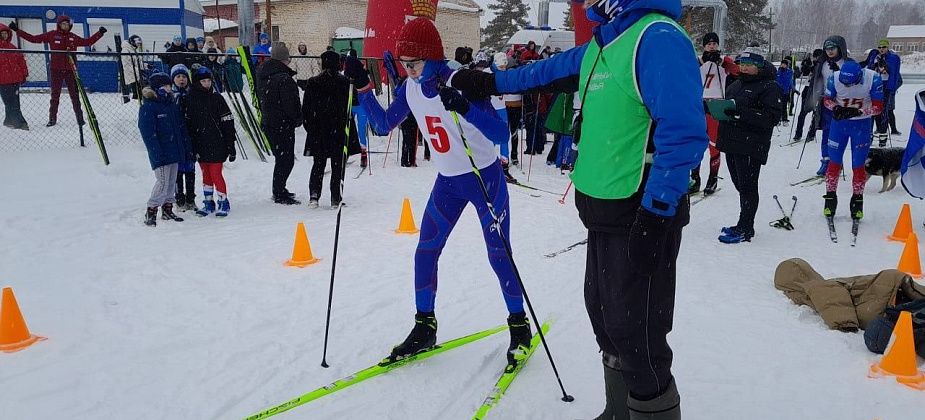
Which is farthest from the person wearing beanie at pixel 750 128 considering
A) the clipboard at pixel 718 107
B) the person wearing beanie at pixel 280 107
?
the person wearing beanie at pixel 280 107

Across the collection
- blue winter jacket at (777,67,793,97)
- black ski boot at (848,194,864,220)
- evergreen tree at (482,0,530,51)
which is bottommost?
black ski boot at (848,194,864,220)

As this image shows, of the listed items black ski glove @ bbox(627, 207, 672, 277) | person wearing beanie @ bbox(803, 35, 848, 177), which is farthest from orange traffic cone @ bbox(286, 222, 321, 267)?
person wearing beanie @ bbox(803, 35, 848, 177)

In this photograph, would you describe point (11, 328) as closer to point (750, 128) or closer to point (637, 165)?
point (637, 165)

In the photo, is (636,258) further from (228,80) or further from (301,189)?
(228,80)

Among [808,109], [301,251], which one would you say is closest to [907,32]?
[808,109]

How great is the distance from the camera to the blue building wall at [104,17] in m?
16.0

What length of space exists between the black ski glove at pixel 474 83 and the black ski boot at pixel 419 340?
4.91 ft

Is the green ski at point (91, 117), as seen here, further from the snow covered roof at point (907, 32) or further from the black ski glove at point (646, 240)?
the snow covered roof at point (907, 32)

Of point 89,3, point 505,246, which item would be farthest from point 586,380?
point 89,3

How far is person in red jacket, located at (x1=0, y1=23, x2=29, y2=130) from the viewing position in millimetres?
10297

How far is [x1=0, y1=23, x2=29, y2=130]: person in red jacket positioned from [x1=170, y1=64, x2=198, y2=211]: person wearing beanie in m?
4.81

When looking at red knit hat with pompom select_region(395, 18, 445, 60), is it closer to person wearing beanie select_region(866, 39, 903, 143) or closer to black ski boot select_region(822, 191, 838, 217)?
black ski boot select_region(822, 191, 838, 217)

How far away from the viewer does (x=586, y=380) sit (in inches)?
142

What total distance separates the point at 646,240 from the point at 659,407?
0.74 metres
